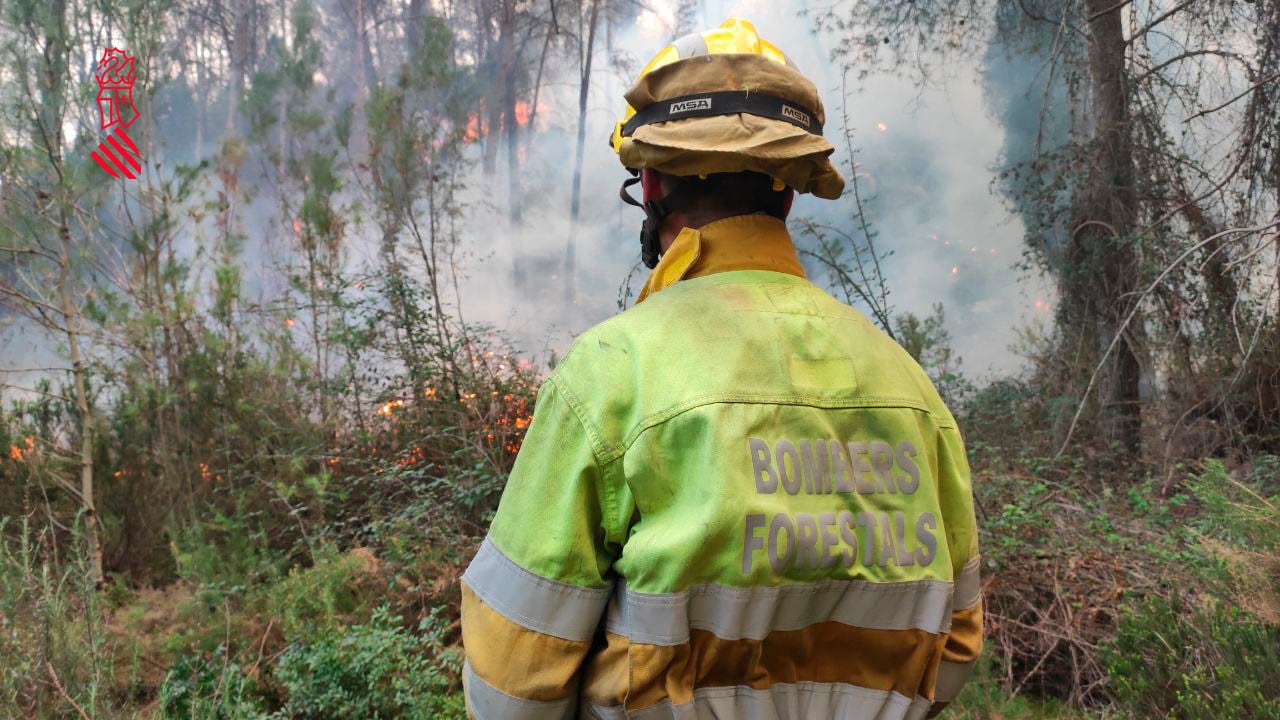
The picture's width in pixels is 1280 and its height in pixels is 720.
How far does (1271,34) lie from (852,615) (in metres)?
5.48

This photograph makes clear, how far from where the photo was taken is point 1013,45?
6.89 meters

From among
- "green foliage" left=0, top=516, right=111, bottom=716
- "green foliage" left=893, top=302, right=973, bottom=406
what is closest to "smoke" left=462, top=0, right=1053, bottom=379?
"green foliage" left=893, top=302, right=973, bottom=406

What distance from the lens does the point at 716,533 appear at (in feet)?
3.62

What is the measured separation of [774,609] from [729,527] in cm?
17

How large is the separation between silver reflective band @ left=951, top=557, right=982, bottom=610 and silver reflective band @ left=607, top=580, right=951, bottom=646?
0.16 metres

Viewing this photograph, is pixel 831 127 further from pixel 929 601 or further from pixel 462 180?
pixel 929 601

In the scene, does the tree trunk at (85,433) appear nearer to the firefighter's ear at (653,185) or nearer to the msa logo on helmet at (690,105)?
the firefighter's ear at (653,185)

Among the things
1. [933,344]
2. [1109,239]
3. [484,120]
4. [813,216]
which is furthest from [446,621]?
[1109,239]

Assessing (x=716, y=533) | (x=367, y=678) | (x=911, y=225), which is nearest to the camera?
(x=716, y=533)

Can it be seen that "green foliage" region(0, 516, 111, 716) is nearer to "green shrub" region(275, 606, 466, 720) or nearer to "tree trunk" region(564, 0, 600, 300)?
"green shrub" region(275, 606, 466, 720)

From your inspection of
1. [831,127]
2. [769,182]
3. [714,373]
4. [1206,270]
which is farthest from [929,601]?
[831,127]

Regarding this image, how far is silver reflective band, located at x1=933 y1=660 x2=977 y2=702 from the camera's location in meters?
1.49

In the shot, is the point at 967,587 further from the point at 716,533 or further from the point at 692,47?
the point at 692,47

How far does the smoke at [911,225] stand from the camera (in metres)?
7.01
